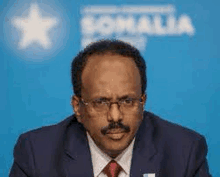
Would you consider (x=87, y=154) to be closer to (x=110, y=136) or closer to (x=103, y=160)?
(x=103, y=160)

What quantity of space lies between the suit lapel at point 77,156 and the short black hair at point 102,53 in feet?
0.75

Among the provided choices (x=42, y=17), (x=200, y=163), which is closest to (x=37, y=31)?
(x=42, y=17)

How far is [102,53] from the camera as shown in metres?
1.19

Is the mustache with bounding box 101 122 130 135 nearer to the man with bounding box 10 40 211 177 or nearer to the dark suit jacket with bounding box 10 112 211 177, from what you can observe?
the man with bounding box 10 40 211 177

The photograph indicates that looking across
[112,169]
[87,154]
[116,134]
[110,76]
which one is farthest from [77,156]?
[110,76]

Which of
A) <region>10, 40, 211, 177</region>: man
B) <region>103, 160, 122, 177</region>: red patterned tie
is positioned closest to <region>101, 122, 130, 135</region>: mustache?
<region>10, 40, 211, 177</region>: man

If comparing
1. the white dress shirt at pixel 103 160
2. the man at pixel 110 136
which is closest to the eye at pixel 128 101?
the man at pixel 110 136

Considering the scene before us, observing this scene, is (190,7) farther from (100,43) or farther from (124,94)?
(124,94)

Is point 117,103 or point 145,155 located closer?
point 117,103

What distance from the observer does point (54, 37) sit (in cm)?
225

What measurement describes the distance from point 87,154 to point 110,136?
0.23 metres

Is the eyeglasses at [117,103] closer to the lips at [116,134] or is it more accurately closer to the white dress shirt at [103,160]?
the lips at [116,134]

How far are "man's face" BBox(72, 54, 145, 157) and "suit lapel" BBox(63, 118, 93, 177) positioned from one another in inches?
5.9

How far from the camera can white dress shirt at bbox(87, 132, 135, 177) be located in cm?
131
